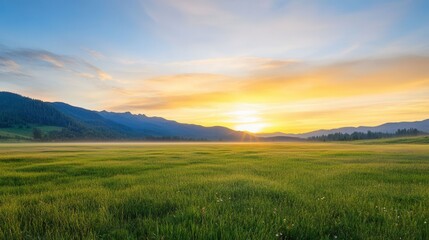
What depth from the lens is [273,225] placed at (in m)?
5.43

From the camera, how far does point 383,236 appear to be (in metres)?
5.09

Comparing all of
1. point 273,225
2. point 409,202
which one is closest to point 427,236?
point 273,225

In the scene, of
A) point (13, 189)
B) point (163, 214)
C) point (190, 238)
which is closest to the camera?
point (190, 238)

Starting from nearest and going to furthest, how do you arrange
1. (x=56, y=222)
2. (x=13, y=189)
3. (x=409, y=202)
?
(x=56, y=222) < (x=409, y=202) < (x=13, y=189)

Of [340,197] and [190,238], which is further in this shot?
[340,197]

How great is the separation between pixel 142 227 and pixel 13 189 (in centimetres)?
862

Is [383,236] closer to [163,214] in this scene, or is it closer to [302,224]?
[302,224]

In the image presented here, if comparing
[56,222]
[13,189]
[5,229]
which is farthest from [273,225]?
[13,189]

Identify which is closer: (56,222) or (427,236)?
(427,236)

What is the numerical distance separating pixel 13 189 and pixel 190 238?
986 cm

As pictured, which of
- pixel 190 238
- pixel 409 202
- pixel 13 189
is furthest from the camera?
pixel 13 189

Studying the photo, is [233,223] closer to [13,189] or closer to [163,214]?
[163,214]

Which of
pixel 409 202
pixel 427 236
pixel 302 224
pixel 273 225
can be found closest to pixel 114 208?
pixel 273 225

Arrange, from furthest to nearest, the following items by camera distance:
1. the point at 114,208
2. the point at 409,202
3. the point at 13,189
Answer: the point at 13,189 < the point at 409,202 < the point at 114,208
